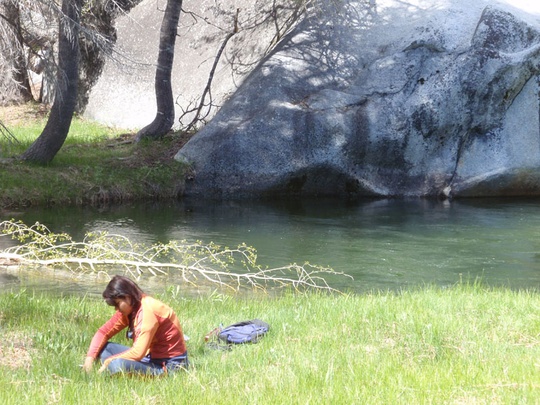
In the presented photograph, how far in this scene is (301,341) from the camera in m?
7.58

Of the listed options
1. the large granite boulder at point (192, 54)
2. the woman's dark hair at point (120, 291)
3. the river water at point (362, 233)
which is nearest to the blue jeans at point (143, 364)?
the woman's dark hair at point (120, 291)

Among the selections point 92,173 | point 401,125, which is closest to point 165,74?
point 92,173

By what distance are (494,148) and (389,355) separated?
46.5 ft

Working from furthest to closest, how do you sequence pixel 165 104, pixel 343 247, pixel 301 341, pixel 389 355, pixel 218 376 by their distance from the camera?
1. pixel 165 104
2. pixel 343 247
3. pixel 301 341
4. pixel 389 355
5. pixel 218 376

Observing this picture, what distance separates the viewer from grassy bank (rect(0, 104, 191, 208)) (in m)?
17.8

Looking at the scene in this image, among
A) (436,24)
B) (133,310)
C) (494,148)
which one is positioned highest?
(436,24)

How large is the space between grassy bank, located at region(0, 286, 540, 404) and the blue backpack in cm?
11

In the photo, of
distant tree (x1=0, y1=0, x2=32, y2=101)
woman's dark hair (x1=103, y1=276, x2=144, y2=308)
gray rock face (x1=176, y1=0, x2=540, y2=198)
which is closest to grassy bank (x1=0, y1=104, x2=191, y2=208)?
gray rock face (x1=176, y1=0, x2=540, y2=198)

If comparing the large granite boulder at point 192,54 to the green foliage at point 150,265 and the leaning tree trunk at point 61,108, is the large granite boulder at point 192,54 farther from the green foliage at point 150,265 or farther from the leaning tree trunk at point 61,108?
the green foliage at point 150,265

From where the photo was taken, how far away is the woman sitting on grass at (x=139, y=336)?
6602 mm

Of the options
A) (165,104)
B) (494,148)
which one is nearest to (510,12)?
(494,148)

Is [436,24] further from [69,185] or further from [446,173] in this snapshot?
[69,185]

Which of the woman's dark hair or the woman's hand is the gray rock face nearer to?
the woman's hand

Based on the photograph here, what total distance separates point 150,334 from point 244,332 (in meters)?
1.37
